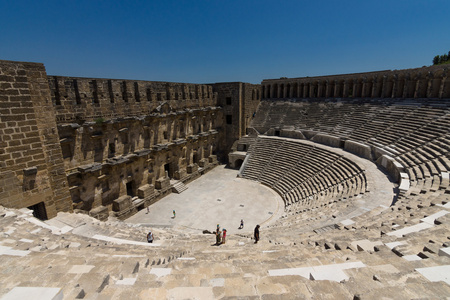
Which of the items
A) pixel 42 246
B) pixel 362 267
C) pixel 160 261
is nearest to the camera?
pixel 362 267

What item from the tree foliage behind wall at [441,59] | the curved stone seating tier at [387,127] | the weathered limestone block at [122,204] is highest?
the tree foliage behind wall at [441,59]

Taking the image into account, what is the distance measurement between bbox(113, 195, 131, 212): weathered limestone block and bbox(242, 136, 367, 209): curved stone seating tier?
10.7 metres

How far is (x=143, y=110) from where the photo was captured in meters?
16.8

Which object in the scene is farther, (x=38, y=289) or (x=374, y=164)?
(x=374, y=164)

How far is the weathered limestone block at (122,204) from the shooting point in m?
15.0

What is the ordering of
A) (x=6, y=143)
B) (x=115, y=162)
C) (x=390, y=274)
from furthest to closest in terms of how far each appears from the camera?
(x=115, y=162)
(x=6, y=143)
(x=390, y=274)

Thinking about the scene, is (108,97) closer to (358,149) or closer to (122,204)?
(122,204)

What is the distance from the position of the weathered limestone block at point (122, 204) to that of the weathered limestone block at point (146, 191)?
130 cm

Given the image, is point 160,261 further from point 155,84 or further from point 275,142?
point 275,142

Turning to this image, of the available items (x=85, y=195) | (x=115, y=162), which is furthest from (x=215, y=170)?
(x=85, y=195)

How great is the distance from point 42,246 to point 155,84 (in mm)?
14336

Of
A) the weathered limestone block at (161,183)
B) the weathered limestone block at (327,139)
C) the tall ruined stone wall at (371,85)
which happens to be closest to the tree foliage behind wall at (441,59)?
the tall ruined stone wall at (371,85)

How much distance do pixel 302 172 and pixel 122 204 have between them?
547 inches

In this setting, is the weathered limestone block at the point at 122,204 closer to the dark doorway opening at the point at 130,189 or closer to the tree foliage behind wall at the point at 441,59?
the dark doorway opening at the point at 130,189
